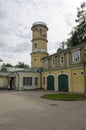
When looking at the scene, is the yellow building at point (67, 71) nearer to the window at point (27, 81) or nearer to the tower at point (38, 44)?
the window at point (27, 81)

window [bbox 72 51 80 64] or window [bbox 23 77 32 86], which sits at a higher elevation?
window [bbox 72 51 80 64]

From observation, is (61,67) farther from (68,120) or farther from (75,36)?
(68,120)

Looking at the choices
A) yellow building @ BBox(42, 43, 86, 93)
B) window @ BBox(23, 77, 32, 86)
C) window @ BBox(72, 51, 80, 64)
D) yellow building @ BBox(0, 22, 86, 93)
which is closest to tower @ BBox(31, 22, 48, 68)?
yellow building @ BBox(0, 22, 86, 93)

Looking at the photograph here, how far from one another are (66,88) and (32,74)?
316 inches

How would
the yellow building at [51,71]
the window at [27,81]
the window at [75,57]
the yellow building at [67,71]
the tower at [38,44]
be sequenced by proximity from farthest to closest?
the tower at [38,44] < the window at [27,81] < the window at [75,57] < the yellow building at [51,71] < the yellow building at [67,71]

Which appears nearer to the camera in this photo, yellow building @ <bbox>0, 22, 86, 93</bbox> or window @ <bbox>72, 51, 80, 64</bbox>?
yellow building @ <bbox>0, 22, 86, 93</bbox>

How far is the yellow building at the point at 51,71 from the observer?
19.7 meters

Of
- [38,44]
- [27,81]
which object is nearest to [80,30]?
[38,44]

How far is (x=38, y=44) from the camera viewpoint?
33.5 m

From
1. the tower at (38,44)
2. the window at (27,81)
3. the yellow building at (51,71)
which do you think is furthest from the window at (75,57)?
the tower at (38,44)

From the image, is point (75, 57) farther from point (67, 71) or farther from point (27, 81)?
point (27, 81)

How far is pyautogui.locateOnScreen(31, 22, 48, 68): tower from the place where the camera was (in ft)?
109

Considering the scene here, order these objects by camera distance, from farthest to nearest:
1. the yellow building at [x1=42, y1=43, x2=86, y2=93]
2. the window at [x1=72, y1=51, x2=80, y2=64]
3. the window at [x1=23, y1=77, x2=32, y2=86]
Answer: the window at [x1=23, y1=77, x2=32, y2=86]
the window at [x1=72, y1=51, x2=80, y2=64]
the yellow building at [x1=42, y1=43, x2=86, y2=93]

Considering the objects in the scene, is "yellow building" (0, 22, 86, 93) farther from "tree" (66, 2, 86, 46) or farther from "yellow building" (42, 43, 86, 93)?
"tree" (66, 2, 86, 46)
